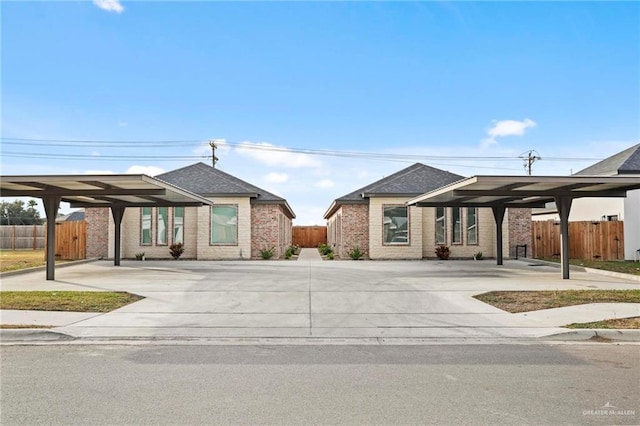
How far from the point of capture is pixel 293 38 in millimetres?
14766

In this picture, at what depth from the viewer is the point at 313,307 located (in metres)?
11.2

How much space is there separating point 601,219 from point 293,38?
22723 mm

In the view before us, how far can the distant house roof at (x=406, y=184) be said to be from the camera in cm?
2554

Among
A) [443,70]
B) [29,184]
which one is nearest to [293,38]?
[443,70]

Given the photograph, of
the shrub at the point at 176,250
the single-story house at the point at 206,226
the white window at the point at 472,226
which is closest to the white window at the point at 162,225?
the single-story house at the point at 206,226

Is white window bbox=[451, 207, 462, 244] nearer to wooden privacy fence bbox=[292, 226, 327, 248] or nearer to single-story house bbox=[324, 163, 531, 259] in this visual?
single-story house bbox=[324, 163, 531, 259]

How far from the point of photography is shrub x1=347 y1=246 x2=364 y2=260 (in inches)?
1011

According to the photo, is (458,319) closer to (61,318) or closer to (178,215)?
(61,318)

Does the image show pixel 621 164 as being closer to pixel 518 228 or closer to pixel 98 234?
pixel 518 228

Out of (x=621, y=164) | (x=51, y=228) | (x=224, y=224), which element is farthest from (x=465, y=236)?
(x=51, y=228)

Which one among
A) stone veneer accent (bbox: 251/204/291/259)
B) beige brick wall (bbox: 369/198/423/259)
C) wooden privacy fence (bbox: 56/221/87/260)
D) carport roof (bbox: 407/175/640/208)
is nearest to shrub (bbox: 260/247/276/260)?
stone veneer accent (bbox: 251/204/291/259)

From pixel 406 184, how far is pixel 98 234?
16279mm

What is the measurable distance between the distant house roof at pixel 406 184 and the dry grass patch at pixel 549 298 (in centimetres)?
1293

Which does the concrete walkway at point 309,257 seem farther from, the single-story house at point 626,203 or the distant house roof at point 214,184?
the single-story house at point 626,203
